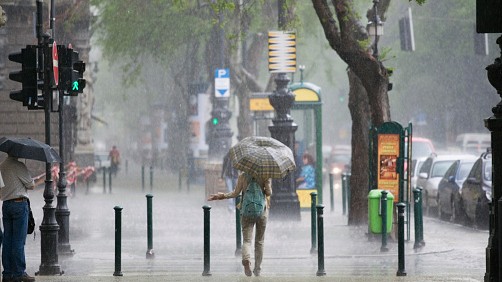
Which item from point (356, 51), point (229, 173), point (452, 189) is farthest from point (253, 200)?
point (229, 173)

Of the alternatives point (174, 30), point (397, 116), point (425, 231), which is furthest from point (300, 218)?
point (397, 116)

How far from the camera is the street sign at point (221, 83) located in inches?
1634

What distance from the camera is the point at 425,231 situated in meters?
26.6

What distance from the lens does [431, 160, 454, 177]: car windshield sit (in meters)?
34.6

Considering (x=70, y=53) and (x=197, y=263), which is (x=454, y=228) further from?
(x=70, y=53)

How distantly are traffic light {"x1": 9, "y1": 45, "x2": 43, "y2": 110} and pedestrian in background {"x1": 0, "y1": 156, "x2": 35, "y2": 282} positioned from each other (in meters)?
2.10

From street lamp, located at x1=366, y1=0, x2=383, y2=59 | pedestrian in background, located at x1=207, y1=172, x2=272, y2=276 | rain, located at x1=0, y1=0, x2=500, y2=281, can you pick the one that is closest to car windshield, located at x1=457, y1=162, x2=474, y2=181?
rain, located at x1=0, y1=0, x2=500, y2=281

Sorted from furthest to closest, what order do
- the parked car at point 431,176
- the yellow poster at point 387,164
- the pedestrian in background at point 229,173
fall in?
the parked car at point 431,176
the pedestrian in background at point 229,173
the yellow poster at point 387,164

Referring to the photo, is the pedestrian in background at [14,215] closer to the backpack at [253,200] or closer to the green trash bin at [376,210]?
the backpack at [253,200]

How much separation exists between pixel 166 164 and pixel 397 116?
671 inches

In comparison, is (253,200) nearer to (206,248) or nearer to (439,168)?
(206,248)

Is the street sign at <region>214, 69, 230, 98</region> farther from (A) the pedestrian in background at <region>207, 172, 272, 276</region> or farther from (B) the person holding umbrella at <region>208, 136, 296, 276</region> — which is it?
(A) the pedestrian in background at <region>207, 172, 272, 276</region>

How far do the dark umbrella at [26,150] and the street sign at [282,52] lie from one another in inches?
543

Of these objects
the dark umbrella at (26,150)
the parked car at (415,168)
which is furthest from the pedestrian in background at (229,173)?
the dark umbrella at (26,150)
